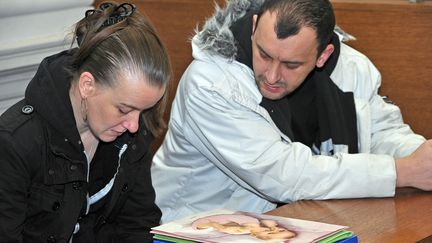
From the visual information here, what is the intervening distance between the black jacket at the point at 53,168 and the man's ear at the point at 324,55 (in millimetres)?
769

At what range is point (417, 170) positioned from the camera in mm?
2629

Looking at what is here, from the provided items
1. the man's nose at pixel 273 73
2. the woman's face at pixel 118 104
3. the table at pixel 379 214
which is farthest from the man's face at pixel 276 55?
the woman's face at pixel 118 104

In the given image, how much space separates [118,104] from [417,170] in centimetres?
97

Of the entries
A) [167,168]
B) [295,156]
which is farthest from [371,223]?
[167,168]

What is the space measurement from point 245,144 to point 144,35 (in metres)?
0.60

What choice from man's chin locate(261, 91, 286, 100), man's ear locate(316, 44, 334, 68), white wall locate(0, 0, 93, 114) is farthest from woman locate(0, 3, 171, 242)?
white wall locate(0, 0, 93, 114)

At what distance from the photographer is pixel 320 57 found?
2.91 meters

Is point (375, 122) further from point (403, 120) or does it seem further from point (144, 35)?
point (144, 35)

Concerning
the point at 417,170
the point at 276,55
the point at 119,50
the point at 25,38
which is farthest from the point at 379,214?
the point at 25,38

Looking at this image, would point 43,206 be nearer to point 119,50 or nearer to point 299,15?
point 119,50

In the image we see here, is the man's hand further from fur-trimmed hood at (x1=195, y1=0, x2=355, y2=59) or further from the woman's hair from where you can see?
the woman's hair

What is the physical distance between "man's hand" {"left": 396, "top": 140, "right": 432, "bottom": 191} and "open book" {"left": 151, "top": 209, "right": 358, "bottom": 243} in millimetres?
554

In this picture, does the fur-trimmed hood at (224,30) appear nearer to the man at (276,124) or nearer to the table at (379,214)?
the man at (276,124)

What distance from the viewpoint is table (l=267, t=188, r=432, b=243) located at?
2262 mm
